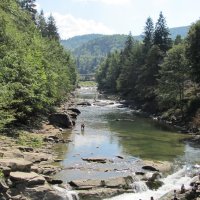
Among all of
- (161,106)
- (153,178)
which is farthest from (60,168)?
(161,106)

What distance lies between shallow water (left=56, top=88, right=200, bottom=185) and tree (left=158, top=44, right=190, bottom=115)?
7.67 meters

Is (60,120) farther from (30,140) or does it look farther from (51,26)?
(51,26)

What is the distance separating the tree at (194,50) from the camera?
82.4 meters

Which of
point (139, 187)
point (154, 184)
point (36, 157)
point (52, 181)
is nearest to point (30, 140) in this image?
point (36, 157)

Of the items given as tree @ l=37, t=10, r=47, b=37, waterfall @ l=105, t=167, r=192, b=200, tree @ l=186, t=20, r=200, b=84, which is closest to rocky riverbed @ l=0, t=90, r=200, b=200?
waterfall @ l=105, t=167, r=192, b=200

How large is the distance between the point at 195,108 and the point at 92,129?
22.2m

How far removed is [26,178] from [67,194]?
3.81m

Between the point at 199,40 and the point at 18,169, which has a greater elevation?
the point at 199,40

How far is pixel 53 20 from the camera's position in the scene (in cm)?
19362

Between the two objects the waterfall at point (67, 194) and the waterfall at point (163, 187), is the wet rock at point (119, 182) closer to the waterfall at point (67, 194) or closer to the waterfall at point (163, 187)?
the waterfall at point (163, 187)

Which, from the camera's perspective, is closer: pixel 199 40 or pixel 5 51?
pixel 5 51

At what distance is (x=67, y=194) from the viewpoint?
1395 inches

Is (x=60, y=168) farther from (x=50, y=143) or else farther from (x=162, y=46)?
(x=162, y=46)

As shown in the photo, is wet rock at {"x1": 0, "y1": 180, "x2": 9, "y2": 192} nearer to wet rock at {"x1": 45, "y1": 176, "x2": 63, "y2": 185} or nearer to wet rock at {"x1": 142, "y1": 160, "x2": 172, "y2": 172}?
wet rock at {"x1": 45, "y1": 176, "x2": 63, "y2": 185}
